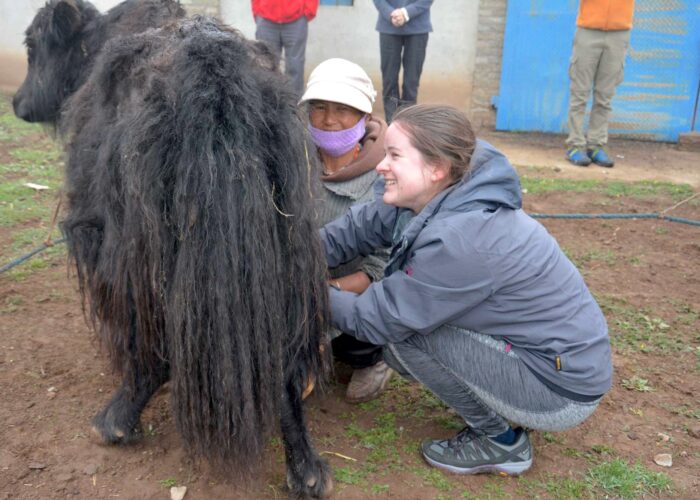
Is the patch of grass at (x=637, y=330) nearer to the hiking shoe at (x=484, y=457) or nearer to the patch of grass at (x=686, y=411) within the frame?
the patch of grass at (x=686, y=411)

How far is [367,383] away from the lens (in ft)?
9.04

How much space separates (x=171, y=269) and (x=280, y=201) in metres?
0.32

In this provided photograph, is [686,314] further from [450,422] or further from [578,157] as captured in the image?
[578,157]

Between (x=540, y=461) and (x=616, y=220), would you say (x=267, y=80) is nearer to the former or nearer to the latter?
(x=540, y=461)

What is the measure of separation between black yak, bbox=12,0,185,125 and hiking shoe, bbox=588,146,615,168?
4678 mm

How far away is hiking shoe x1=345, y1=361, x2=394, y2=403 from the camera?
9.04 ft

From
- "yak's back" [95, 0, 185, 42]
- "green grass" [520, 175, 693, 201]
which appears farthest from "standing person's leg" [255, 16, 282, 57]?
"yak's back" [95, 0, 185, 42]

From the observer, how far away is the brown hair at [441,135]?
2.14 m

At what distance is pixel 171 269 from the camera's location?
66.2 inches

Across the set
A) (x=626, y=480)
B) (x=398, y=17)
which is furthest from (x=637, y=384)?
(x=398, y=17)

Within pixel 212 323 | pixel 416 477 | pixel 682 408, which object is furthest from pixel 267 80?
pixel 682 408

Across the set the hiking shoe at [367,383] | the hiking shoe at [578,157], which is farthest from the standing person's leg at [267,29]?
the hiking shoe at [367,383]

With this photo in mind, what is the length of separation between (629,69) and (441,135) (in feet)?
19.8

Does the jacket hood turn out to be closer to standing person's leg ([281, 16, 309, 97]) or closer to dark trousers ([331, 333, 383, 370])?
dark trousers ([331, 333, 383, 370])
